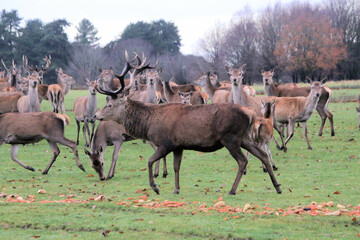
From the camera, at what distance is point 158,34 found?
91.8 metres

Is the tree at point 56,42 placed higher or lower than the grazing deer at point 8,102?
higher

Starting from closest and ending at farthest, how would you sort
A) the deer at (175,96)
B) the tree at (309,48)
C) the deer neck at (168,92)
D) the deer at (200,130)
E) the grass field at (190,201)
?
the grass field at (190,201) < the deer at (200,130) < the deer at (175,96) < the deer neck at (168,92) < the tree at (309,48)

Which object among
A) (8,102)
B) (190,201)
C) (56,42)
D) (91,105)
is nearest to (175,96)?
(91,105)

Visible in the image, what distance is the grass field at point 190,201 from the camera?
23.7 ft

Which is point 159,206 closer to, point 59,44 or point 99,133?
point 99,133

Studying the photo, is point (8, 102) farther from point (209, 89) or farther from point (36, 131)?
point (36, 131)

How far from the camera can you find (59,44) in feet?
235

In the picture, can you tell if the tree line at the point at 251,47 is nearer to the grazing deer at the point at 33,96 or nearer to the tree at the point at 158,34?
the tree at the point at 158,34

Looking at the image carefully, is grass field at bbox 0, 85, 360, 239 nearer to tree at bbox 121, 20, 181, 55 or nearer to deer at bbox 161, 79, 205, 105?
deer at bbox 161, 79, 205, 105

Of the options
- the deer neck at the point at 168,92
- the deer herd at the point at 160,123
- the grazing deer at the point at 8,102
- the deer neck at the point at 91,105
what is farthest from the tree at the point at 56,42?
the deer neck at the point at 91,105

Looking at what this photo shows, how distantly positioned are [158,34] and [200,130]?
83.2 m

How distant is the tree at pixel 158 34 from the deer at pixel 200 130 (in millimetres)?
77540

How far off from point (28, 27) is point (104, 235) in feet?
235

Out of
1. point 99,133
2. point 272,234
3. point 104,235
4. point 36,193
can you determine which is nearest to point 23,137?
point 99,133
